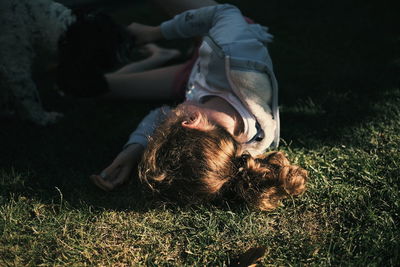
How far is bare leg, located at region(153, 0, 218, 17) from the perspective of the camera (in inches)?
106

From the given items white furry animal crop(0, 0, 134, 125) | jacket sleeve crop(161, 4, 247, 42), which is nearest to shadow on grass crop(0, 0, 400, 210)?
white furry animal crop(0, 0, 134, 125)

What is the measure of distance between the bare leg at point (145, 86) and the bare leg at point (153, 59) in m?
0.27

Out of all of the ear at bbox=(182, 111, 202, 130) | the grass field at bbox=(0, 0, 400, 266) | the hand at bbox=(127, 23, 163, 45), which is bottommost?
the grass field at bbox=(0, 0, 400, 266)

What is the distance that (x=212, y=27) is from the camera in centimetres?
244

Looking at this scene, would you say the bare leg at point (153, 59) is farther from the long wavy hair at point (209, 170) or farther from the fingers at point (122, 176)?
the long wavy hair at point (209, 170)

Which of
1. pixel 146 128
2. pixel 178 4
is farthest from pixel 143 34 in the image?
pixel 146 128

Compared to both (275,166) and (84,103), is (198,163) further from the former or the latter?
(84,103)

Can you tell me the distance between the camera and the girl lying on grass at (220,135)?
1807 millimetres

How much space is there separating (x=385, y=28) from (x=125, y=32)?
92.9 inches

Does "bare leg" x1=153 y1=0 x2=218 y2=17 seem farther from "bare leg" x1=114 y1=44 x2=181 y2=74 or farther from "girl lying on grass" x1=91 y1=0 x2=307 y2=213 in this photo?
"bare leg" x1=114 y1=44 x2=181 y2=74

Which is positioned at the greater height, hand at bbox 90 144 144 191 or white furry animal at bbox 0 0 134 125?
white furry animal at bbox 0 0 134 125

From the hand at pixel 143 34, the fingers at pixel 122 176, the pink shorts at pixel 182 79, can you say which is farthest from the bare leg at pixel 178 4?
the fingers at pixel 122 176

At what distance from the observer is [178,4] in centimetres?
273

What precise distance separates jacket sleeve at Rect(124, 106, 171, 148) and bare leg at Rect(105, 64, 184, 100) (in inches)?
15.1
